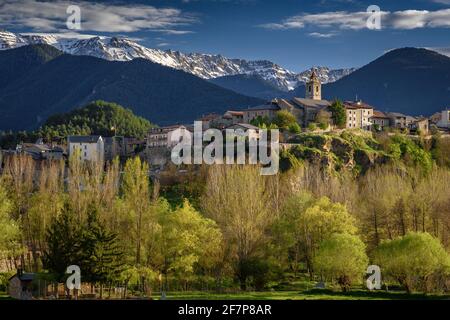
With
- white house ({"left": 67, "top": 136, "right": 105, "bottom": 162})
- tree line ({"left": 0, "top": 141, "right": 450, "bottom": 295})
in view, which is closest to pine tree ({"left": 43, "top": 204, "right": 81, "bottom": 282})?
tree line ({"left": 0, "top": 141, "right": 450, "bottom": 295})

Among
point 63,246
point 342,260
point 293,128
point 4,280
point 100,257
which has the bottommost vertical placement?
point 4,280

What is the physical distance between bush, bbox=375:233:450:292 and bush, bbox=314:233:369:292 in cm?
200

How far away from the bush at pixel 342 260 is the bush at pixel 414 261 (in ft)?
6.57

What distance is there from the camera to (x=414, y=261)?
49125mm

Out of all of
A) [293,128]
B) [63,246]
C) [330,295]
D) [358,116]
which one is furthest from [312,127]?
[63,246]

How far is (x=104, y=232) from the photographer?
47.1 metres

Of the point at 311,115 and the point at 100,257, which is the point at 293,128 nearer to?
the point at 311,115

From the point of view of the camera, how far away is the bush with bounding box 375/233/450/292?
4916 centimetres

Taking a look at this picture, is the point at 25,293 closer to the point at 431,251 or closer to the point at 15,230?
the point at 15,230

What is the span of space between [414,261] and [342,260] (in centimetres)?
538

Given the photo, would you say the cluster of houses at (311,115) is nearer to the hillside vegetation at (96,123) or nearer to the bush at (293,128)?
the bush at (293,128)

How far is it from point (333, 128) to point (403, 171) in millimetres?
15749

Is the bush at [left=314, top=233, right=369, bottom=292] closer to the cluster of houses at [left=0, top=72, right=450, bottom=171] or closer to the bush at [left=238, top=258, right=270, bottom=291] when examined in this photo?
the bush at [left=238, top=258, right=270, bottom=291]
